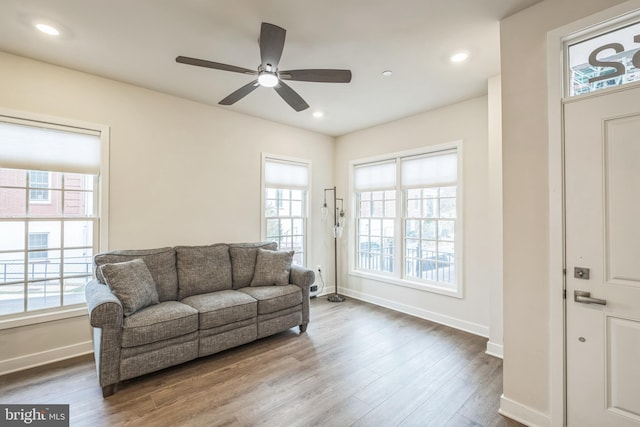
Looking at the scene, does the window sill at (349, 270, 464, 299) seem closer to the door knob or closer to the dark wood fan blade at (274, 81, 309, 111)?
the door knob

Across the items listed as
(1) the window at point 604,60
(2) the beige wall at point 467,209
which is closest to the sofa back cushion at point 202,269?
(2) the beige wall at point 467,209

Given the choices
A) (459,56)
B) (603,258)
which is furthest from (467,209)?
(603,258)

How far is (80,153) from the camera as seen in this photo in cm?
292

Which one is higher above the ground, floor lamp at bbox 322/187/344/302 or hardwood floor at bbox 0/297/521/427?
floor lamp at bbox 322/187/344/302

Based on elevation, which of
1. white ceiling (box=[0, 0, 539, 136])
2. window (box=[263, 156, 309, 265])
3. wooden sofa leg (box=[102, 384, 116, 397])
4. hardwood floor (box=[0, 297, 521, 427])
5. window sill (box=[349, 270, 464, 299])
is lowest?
hardwood floor (box=[0, 297, 521, 427])

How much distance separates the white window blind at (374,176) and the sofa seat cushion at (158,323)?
3175 millimetres

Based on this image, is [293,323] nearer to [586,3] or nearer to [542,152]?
[542,152]

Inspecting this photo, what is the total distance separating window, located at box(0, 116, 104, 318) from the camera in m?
2.61

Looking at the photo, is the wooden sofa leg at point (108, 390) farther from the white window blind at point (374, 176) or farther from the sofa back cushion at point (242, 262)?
the white window blind at point (374, 176)

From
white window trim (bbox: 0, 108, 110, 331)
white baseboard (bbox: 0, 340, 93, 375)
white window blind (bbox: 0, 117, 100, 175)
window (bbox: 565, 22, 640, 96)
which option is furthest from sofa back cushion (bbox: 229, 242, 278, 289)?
window (bbox: 565, 22, 640, 96)

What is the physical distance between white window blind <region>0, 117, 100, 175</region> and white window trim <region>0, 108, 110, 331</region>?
0.05m

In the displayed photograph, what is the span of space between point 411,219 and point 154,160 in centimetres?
347

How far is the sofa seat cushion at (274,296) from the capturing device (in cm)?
312

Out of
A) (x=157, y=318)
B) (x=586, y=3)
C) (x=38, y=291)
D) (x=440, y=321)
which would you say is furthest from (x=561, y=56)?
(x=38, y=291)
